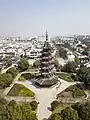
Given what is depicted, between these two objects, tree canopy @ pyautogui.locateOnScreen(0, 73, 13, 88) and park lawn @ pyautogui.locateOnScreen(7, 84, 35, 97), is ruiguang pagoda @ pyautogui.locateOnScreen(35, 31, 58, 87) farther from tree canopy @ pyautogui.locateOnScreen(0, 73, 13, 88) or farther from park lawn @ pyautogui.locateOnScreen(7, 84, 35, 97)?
tree canopy @ pyautogui.locateOnScreen(0, 73, 13, 88)

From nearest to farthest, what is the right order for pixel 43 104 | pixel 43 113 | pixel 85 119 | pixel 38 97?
pixel 85 119 < pixel 43 113 < pixel 43 104 < pixel 38 97

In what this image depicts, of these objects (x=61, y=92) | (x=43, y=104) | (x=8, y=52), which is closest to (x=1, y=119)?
(x=43, y=104)

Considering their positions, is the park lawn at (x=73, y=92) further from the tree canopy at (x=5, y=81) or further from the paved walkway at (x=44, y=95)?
the tree canopy at (x=5, y=81)

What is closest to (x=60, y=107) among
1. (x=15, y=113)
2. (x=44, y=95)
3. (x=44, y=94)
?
(x=44, y=95)

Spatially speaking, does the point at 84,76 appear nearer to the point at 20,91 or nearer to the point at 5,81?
the point at 20,91

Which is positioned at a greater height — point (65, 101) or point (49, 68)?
point (49, 68)

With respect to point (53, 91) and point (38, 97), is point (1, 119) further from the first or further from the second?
point (53, 91)

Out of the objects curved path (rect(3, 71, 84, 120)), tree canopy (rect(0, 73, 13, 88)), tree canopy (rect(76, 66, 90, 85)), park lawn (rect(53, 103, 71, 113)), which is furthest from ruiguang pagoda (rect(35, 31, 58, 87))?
park lawn (rect(53, 103, 71, 113))

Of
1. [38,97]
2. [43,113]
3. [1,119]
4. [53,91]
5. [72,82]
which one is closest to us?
[1,119]
